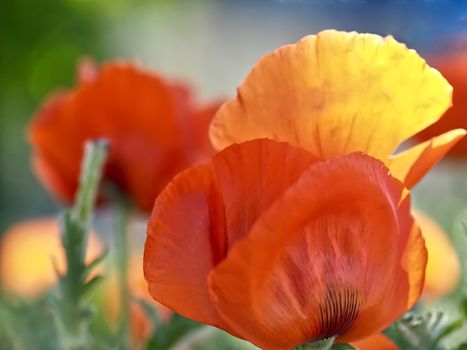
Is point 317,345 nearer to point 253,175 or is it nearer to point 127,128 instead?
point 253,175

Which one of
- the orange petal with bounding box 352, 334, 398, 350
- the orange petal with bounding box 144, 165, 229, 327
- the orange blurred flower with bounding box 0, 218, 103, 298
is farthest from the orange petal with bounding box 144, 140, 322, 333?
the orange blurred flower with bounding box 0, 218, 103, 298

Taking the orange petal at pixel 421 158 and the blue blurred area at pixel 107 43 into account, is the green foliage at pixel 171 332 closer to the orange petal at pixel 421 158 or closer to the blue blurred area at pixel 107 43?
the orange petal at pixel 421 158

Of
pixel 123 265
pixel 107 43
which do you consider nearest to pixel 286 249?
pixel 123 265

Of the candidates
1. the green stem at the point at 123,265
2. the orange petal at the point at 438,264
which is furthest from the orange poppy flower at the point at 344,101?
the orange petal at the point at 438,264

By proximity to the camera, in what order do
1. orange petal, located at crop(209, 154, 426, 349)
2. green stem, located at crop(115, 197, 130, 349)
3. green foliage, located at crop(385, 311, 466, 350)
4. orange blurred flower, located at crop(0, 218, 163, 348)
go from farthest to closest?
1. orange blurred flower, located at crop(0, 218, 163, 348)
2. green stem, located at crop(115, 197, 130, 349)
3. green foliage, located at crop(385, 311, 466, 350)
4. orange petal, located at crop(209, 154, 426, 349)

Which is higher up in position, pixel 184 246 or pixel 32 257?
pixel 184 246

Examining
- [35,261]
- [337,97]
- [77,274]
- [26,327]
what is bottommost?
[35,261]

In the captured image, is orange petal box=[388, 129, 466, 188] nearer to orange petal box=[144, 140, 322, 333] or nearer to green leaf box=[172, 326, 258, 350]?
orange petal box=[144, 140, 322, 333]

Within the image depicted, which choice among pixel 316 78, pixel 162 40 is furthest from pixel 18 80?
pixel 316 78
